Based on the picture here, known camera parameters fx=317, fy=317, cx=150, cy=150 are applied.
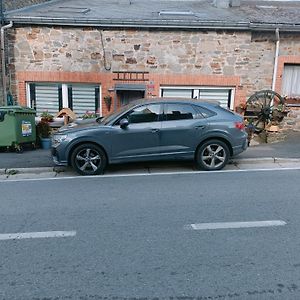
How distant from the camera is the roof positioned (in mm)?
10406

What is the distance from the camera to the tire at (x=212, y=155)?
7.00 metres

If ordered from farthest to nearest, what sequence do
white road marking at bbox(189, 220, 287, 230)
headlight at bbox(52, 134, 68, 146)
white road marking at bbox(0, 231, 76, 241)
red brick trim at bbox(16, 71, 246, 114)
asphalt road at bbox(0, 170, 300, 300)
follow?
1. red brick trim at bbox(16, 71, 246, 114)
2. headlight at bbox(52, 134, 68, 146)
3. white road marking at bbox(189, 220, 287, 230)
4. white road marking at bbox(0, 231, 76, 241)
5. asphalt road at bbox(0, 170, 300, 300)

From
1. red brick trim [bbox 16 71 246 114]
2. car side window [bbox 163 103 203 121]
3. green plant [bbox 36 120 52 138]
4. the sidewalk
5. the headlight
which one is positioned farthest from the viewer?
red brick trim [bbox 16 71 246 114]

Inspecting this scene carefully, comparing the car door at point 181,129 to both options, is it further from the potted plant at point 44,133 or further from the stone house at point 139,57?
the potted plant at point 44,133

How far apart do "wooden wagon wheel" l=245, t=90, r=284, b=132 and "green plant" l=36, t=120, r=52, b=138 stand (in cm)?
676

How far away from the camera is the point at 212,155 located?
276 inches

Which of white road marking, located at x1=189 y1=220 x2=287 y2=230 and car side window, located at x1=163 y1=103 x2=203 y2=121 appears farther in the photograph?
car side window, located at x1=163 y1=103 x2=203 y2=121

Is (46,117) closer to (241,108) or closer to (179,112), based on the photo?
(179,112)

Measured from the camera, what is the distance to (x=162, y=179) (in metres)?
6.35

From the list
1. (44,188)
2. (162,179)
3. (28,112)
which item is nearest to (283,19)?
(162,179)

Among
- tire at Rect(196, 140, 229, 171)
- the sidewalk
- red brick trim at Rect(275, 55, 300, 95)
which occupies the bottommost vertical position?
the sidewalk

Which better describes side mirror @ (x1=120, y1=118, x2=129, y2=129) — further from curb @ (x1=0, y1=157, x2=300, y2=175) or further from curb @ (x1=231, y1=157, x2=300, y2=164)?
curb @ (x1=231, y1=157, x2=300, y2=164)

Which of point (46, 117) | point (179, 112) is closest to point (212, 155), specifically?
point (179, 112)

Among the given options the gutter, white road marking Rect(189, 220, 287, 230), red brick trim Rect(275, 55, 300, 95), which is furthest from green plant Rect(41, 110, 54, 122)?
red brick trim Rect(275, 55, 300, 95)
